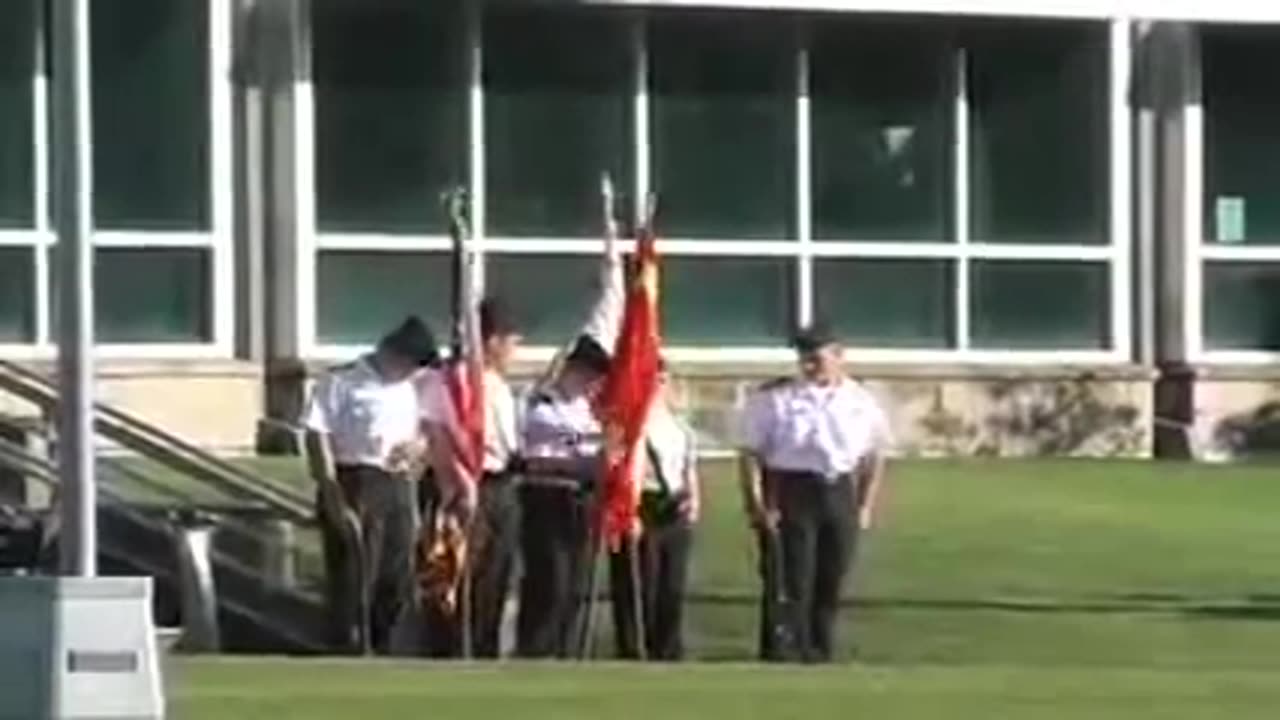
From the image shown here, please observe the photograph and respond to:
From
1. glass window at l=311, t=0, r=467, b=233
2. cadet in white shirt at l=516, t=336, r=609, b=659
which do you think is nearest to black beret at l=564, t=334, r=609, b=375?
cadet in white shirt at l=516, t=336, r=609, b=659

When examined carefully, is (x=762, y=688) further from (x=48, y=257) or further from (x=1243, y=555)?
(x=48, y=257)

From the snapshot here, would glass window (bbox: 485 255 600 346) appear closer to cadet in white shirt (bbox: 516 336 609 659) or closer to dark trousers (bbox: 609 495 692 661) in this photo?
cadet in white shirt (bbox: 516 336 609 659)

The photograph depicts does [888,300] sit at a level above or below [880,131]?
below

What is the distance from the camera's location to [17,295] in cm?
3366

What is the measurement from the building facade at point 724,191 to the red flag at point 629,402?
11187 mm

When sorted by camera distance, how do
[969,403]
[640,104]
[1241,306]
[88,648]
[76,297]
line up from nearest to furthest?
[88,648] → [76,297] → [640,104] → [969,403] → [1241,306]

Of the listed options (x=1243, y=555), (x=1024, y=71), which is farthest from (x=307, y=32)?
(x=1243, y=555)

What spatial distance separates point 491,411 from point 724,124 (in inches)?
564

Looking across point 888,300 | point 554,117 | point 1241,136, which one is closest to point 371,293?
point 554,117

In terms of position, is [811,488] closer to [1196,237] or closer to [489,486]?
[489,486]

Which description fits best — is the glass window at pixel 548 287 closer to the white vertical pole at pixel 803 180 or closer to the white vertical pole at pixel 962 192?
the white vertical pole at pixel 803 180

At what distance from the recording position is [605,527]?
2123 centimetres

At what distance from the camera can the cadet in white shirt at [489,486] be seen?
2161 centimetres

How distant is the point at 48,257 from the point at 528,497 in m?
12.6
